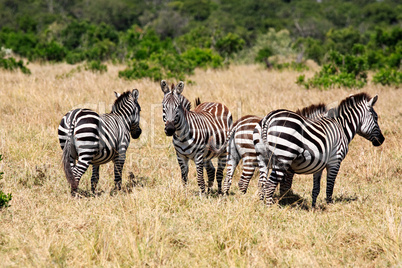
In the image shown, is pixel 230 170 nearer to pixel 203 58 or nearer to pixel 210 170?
pixel 210 170

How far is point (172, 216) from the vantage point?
5184 millimetres

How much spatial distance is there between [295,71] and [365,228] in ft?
43.9

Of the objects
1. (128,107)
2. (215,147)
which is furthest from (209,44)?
(215,147)

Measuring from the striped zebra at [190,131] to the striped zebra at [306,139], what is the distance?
0.99m

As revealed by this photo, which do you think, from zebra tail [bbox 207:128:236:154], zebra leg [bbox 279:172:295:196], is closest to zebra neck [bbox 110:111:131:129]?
zebra tail [bbox 207:128:236:154]

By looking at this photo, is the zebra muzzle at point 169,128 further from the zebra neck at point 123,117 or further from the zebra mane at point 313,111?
the zebra mane at point 313,111

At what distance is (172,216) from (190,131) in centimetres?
141

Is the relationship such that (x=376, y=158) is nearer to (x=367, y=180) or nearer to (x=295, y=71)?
(x=367, y=180)

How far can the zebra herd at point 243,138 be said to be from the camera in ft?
17.2

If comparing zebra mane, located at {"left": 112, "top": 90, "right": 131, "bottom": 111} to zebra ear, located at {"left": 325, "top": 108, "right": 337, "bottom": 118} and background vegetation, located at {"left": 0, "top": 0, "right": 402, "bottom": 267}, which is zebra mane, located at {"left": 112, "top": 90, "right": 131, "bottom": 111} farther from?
zebra ear, located at {"left": 325, "top": 108, "right": 337, "bottom": 118}

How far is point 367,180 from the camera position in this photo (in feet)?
24.1

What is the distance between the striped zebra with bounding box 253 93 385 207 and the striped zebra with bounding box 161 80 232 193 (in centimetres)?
99

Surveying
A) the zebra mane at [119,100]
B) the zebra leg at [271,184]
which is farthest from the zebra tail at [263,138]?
the zebra mane at [119,100]

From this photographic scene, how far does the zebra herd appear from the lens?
5.24m
